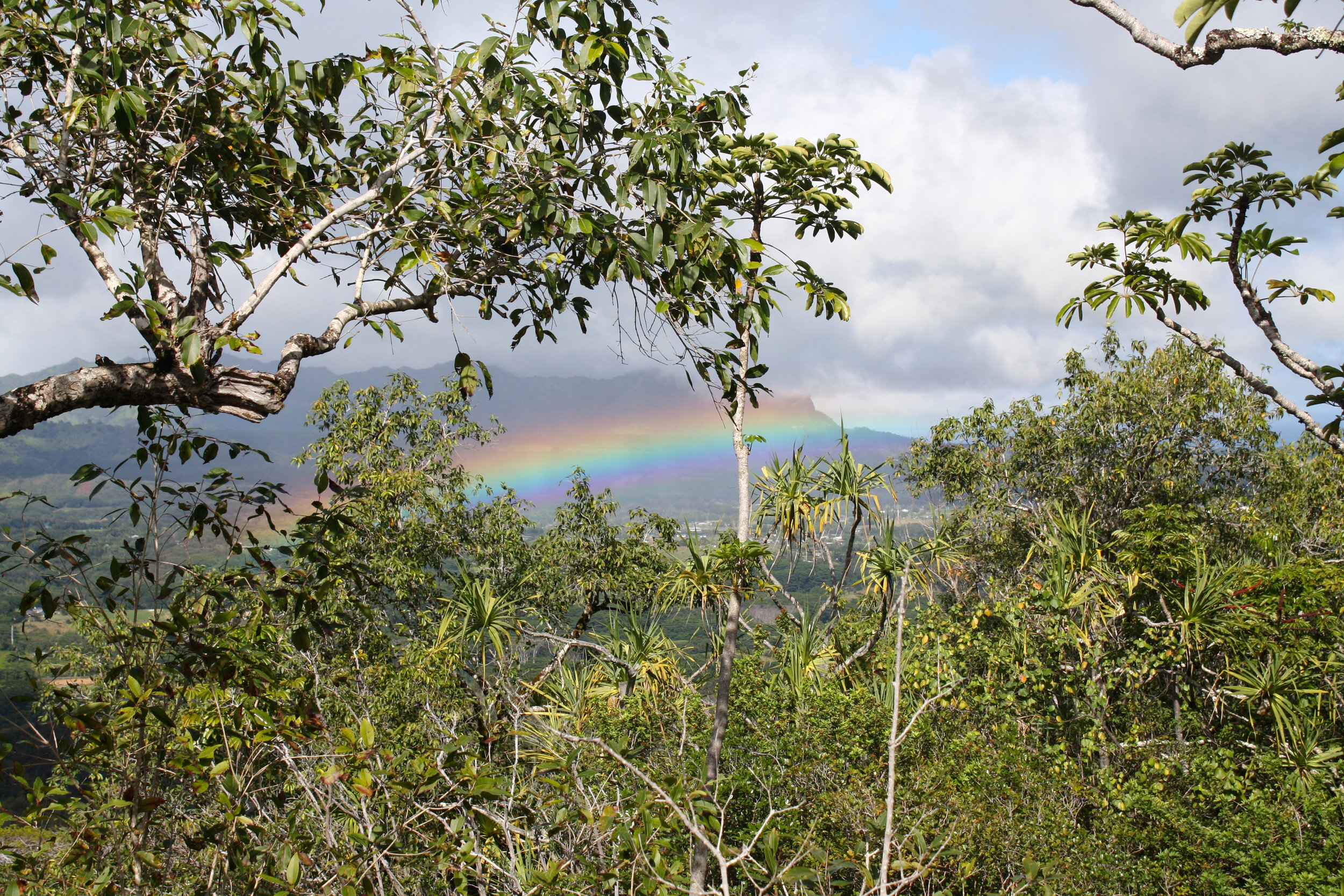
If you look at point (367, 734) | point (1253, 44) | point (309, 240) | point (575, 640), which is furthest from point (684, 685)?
point (1253, 44)

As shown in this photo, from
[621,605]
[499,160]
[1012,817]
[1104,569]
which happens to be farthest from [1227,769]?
[621,605]

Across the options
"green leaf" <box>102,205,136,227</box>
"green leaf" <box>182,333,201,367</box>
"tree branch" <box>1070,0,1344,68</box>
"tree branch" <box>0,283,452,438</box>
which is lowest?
"tree branch" <box>0,283,452,438</box>

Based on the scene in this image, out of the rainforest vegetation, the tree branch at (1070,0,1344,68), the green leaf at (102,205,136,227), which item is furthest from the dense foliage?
the tree branch at (1070,0,1344,68)

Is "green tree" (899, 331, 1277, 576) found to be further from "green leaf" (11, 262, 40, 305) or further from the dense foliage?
"green leaf" (11, 262, 40, 305)

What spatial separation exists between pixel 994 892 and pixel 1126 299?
3.57m

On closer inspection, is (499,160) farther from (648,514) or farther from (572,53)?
(648,514)

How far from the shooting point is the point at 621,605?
32.2 feet

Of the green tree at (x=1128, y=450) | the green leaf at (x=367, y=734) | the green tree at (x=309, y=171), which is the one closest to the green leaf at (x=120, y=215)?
the green tree at (x=309, y=171)

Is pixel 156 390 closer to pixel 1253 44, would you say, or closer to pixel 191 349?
pixel 191 349

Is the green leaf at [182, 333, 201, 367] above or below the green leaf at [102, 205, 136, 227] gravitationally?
below

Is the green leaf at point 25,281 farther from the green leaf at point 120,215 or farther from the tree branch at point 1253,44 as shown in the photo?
the tree branch at point 1253,44

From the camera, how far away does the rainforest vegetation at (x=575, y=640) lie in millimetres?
1706

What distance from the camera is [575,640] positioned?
4.43 meters

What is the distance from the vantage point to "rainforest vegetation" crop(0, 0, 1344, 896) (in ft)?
5.60
